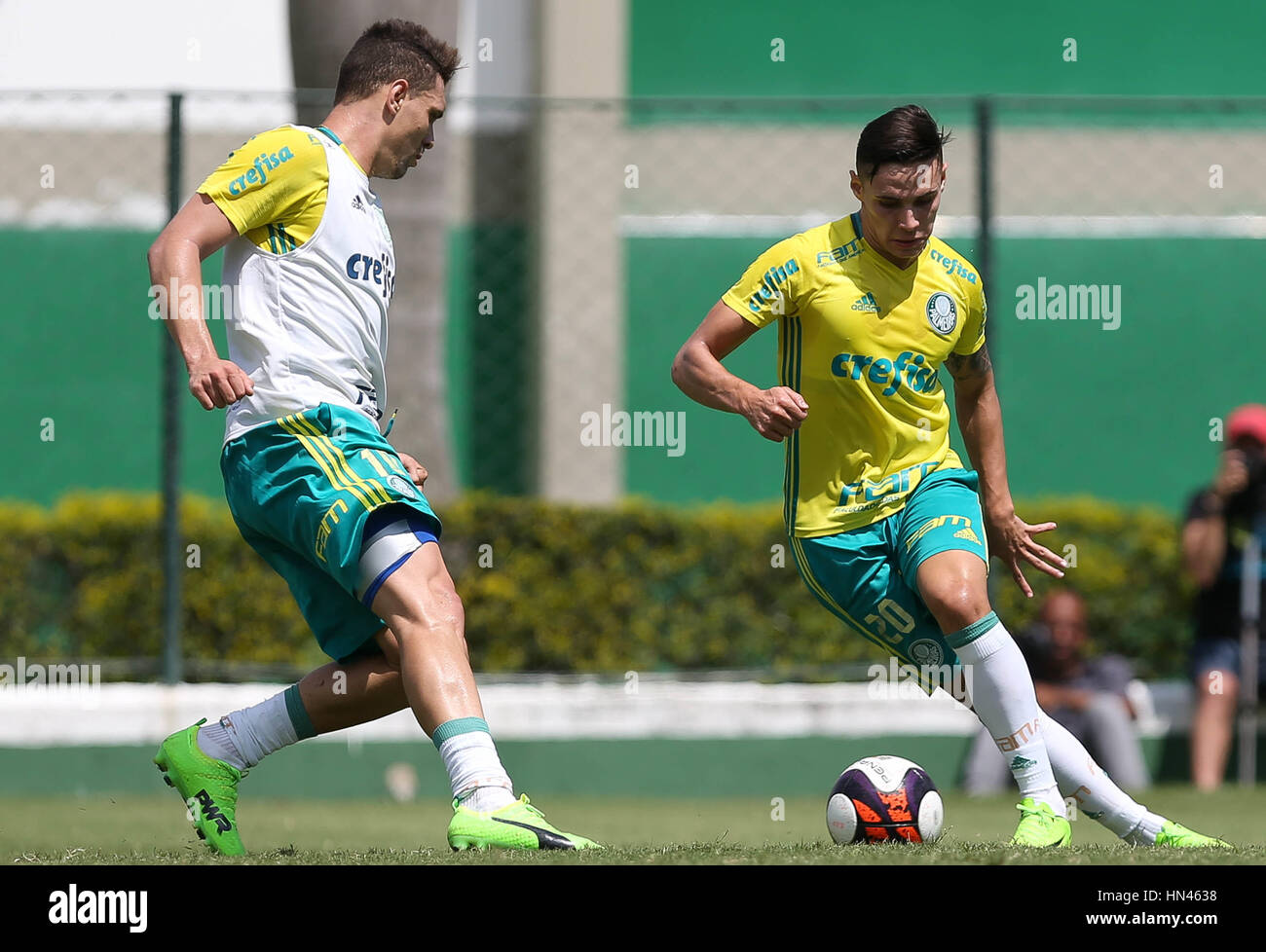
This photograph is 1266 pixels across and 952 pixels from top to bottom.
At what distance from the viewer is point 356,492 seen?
4379 mm

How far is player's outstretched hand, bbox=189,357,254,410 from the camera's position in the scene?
4.14 metres

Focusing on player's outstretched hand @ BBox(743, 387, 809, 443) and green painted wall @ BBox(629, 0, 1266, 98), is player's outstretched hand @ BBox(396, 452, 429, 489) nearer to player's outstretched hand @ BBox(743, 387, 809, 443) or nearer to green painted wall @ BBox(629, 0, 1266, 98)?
player's outstretched hand @ BBox(743, 387, 809, 443)

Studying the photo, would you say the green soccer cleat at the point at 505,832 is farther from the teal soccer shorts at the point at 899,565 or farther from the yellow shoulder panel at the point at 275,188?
the yellow shoulder panel at the point at 275,188

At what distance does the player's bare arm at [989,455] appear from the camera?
5312 millimetres

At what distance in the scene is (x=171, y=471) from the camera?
8383 millimetres

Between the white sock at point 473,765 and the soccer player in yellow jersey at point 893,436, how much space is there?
3.82ft

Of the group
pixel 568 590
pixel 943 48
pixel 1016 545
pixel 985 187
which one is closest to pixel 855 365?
pixel 1016 545

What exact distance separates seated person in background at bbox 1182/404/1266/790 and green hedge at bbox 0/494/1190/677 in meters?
0.45

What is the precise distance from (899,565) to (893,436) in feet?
1.21

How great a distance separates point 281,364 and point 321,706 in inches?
40.2

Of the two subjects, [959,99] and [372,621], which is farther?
[959,99]

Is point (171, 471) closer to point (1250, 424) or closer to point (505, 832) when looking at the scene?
point (505, 832)
